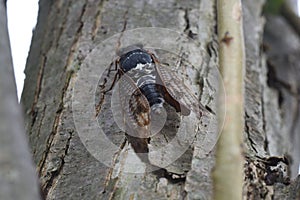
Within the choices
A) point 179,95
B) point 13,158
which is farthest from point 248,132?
point 13,158

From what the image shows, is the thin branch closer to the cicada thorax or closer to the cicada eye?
the cicada thorax

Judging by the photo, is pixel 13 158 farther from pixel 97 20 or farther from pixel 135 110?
pixel 97 20

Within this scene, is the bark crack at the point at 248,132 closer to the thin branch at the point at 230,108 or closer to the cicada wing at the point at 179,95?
the cicada wing at the point at 179,95

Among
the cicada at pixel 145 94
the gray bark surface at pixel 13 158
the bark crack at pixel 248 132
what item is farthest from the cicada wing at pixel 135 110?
the gray bark surface at pixel 13 158

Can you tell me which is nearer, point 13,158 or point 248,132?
point 13,158

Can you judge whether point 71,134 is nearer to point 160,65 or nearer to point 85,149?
point 85,149

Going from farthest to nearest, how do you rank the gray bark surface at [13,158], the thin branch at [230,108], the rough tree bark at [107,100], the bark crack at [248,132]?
the bark crack at [248,132] → the rough tree bark at [107,100] → the thin branch at [230,108] → the gray bark surface at [13,158]

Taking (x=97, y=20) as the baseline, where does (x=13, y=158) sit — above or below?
below

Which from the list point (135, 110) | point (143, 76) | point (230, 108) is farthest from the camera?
point (143, 76)

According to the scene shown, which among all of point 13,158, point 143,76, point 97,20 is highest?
point 97,20
